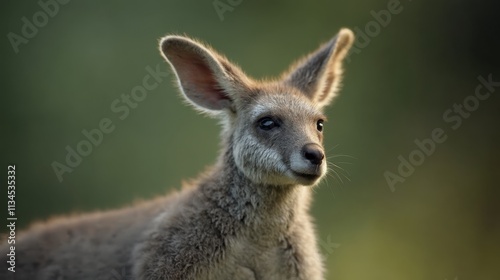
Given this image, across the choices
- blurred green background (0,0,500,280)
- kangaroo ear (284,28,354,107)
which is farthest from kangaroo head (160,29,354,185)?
blurred green background (0,0,500,280)

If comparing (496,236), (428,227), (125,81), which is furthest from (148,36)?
(496,236)

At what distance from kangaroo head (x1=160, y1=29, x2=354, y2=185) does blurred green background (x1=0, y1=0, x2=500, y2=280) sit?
5.47 m

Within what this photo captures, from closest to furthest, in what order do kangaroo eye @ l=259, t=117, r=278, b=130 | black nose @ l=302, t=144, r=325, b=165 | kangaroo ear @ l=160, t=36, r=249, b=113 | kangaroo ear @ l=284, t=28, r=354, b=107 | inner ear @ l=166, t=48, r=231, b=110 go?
black nose @ l=302, t=144, r=325, b=165, kangaroo eye @ l=259, t=117, r=278, b=130, kangaroo ear @ l=160, t=36, r=249, b=113, inner ear @ l=166, t=48, r=231, b=110, kangaroo ear @ l=284, t=28, r=354, b=107

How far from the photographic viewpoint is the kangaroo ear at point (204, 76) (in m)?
7.68

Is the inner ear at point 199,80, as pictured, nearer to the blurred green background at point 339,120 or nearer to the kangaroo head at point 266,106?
Result: the kangaroo head at point 266,106

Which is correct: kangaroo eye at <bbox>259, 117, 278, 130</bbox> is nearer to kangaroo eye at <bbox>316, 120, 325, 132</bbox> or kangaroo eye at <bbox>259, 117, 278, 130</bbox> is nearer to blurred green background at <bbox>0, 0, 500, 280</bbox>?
kangaroo eye at <bbox>316, 120, 325, 132</bbox>

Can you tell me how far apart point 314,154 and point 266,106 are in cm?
82

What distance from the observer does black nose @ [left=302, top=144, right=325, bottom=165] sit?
22.9 feet

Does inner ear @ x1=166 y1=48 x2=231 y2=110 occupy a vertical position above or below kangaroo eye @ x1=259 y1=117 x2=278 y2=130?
above

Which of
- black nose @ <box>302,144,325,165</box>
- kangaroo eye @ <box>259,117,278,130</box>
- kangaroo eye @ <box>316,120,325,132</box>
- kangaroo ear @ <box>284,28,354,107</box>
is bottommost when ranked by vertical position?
black nose @ <box>302,144,325,165</box>

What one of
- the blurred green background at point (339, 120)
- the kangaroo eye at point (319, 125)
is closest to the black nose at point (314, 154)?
the kangaroo eye at point (319, 125)

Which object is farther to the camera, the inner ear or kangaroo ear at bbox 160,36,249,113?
the inner ear

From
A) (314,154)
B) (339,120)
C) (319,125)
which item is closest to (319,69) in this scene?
(319,125)

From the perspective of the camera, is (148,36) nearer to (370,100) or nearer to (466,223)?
(370,100)
